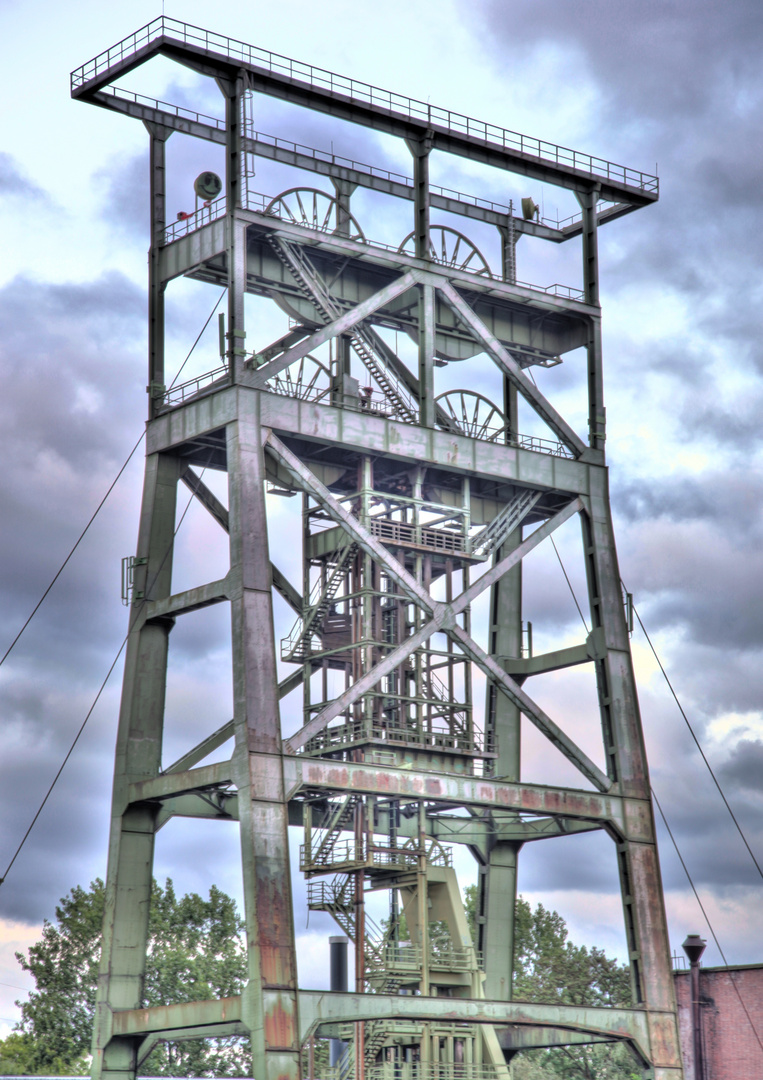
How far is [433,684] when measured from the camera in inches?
1689

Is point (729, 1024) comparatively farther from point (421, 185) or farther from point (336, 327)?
point (421, 185)

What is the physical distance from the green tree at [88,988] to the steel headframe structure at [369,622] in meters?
31.7

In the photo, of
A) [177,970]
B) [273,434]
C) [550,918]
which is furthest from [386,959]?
[550,918]

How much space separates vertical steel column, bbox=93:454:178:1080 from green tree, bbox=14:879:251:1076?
35.7 meters

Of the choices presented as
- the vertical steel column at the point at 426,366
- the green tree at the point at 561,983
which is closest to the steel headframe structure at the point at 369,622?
the vertical steel column at the point at 426,366

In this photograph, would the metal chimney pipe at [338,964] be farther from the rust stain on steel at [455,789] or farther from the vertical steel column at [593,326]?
the vertical steel column at [593,326]

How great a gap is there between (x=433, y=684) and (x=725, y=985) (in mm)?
15701

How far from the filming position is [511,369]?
43594 millimetres

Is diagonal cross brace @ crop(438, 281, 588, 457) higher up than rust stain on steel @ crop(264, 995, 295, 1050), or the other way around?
diagonal cross brace @ crop(438, 281, 588, 457)

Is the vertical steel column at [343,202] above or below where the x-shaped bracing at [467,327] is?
above

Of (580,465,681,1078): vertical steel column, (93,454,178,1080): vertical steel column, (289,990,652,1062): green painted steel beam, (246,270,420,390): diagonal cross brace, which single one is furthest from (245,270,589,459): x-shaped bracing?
(289,990,652,1062): green painted steel beam

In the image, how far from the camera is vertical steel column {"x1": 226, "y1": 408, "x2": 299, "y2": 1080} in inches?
1355

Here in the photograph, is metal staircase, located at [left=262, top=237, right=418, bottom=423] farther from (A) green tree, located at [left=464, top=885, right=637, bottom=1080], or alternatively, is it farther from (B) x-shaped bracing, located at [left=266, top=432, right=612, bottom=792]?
(A) green tree, located at [left=464, top=885, right=637, bottom=1080]

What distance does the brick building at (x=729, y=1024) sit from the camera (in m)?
51.0
